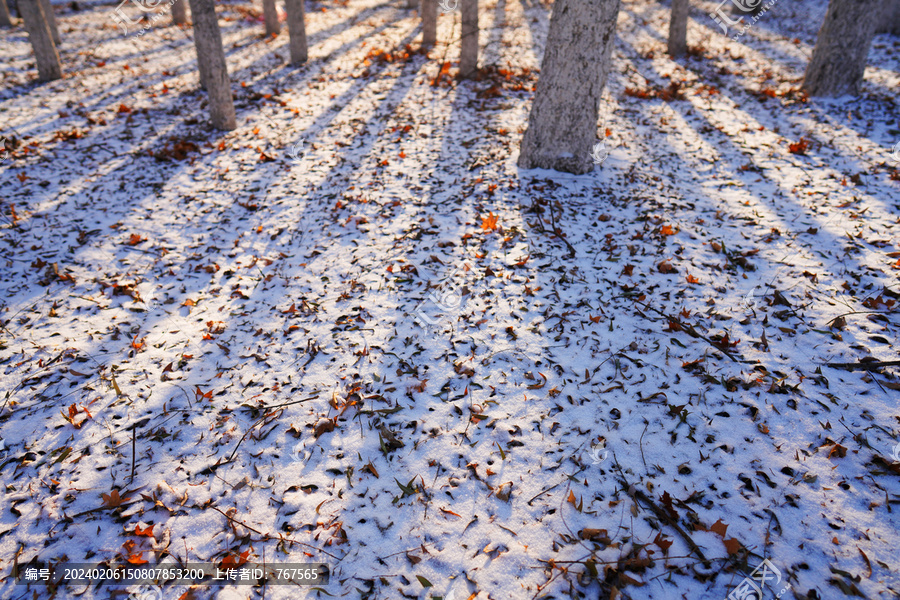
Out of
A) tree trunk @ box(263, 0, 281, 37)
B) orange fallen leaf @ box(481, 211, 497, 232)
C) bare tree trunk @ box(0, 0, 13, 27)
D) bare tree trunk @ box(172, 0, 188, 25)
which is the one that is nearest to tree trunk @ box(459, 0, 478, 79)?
orange fallen leaf @ box(481, 211, 497, 232)

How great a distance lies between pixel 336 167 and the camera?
818cm

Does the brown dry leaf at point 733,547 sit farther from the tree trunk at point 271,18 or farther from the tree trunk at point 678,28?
the tree trunk at point 271,18

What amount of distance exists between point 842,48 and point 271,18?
57.7 ft

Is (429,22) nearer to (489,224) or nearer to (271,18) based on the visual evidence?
(271,18)

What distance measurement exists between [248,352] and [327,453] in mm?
1688

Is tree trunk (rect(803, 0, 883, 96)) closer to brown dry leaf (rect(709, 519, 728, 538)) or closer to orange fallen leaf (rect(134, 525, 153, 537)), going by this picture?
brown dry leaf (rect(709, 519, 728, 538))

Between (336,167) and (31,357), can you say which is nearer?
(31,357)

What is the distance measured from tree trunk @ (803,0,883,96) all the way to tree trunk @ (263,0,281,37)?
1681 centimetres

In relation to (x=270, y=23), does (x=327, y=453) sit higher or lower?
lower

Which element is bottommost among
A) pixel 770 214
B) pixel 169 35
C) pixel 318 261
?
pixel 318 261

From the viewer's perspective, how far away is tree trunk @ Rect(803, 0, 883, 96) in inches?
336

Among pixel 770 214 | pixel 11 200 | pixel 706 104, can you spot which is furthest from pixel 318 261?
pixel 706 104

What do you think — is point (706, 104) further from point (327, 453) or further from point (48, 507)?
point (48, 507)

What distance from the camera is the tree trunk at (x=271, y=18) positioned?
51.4ft
